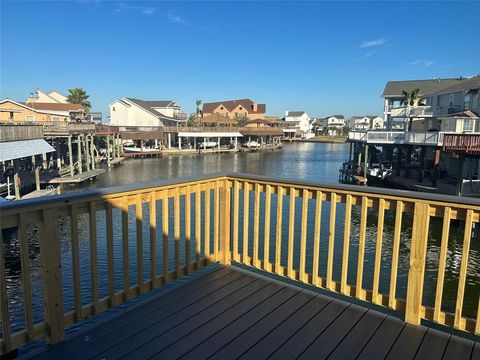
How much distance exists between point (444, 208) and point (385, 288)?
7.33 metres

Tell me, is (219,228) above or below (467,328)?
above

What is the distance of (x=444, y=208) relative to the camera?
3.01 m

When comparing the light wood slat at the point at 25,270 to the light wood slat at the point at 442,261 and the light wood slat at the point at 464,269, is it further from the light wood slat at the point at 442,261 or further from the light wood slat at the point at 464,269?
the light wood slat at the point at 464,269

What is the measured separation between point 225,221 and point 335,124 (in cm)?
12026

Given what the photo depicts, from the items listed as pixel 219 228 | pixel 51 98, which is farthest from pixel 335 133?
pixel 219 228

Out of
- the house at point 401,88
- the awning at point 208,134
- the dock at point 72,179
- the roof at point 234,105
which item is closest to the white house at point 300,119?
the roof at point 234,105

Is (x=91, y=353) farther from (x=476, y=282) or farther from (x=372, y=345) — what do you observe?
(x=476, y=282)

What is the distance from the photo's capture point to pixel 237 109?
283 feet

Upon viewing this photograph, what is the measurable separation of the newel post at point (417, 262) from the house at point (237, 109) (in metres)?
82.7

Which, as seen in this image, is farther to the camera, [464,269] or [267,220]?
[267,220]

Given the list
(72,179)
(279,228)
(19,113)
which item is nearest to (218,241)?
(279,228)

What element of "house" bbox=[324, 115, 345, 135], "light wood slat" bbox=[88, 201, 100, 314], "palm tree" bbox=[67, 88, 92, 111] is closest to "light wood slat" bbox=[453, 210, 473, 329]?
Answer: "light wood slat" bbox=[88, 201, 100, 314]

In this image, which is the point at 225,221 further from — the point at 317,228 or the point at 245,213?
the point at 317,228

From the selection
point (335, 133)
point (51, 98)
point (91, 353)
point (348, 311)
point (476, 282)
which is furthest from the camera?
point (335, 133)
